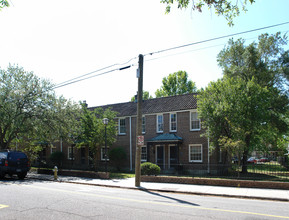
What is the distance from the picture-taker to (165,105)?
86.4 ft

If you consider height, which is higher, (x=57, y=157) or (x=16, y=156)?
(x=16, y=156)

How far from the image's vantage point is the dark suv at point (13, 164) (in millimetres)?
17703

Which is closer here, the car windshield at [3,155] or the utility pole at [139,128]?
the utility pole at [139,128]

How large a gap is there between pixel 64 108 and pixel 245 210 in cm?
1830

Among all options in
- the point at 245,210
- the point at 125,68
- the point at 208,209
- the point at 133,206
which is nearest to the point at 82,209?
the point at 133,206

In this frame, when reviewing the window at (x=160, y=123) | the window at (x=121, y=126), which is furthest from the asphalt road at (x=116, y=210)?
the window at (x=121, y=126)

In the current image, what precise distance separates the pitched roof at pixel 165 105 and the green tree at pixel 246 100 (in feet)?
11.4

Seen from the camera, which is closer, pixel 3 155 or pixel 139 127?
pixel 139 127

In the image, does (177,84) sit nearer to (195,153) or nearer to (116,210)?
(195,153)

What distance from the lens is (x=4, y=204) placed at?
908 centimetres

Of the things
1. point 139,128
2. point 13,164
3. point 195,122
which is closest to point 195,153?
point 195,122

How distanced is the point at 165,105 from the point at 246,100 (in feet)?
30.2

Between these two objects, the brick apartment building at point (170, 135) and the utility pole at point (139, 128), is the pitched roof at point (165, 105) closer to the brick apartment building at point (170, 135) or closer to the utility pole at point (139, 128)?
the brick apartment building at point (170, 135)

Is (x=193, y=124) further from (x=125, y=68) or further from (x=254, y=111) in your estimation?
(x=125, y=68)
